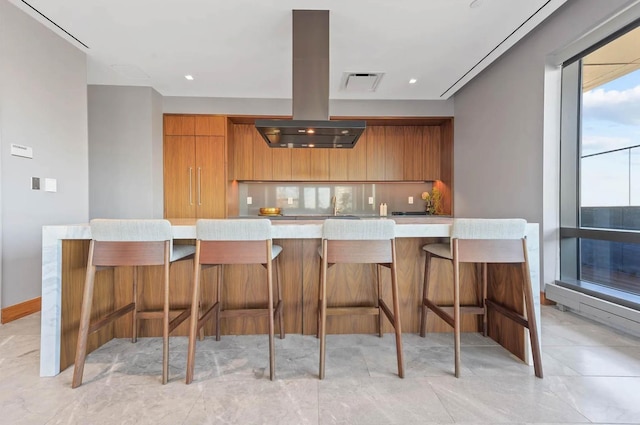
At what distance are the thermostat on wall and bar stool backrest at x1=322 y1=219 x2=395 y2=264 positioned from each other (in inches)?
109

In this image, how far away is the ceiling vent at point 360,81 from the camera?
3.54m

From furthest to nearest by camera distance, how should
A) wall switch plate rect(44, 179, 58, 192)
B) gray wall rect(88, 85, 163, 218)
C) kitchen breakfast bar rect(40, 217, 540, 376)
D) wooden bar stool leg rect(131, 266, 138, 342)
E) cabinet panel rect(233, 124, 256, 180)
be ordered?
cabinet panel rect(233, 124, 256, 180), gray wall rect(88, 85, 163, 218), wall switch plate rect(44, 179, 58, 192), wooden bar stool leg rect(131, 266, 138, 342), kitchen breakfast bar rect(40, 217, 540, 376)

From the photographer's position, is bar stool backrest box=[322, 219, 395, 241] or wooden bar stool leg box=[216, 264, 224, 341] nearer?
bar stool backrest box=[322, 219, 395, 241]

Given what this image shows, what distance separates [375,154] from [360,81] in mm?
1275

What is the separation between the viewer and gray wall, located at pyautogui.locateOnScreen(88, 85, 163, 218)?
3945 mm

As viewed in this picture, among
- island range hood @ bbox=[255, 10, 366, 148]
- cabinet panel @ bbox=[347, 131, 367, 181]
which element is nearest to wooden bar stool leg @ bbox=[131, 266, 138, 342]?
island range hood @ bbox=[255, 10, 366, 148]

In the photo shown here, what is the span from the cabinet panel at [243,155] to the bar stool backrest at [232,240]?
3.12 m

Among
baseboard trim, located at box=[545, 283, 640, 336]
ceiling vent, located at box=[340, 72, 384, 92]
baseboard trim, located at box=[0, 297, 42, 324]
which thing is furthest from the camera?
ceiling vent, located at box=[340, 72, 384, 92]

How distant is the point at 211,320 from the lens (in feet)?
6.95

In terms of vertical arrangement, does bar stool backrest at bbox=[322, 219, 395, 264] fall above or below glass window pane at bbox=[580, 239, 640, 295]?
above

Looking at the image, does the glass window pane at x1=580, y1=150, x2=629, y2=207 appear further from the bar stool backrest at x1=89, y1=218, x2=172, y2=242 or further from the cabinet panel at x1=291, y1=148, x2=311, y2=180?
the bar stool backrest at x1=89, y1=218, x2=172, y2=242

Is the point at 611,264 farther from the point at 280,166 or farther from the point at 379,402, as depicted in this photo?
the point at 280,166

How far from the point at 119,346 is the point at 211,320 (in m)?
0.61

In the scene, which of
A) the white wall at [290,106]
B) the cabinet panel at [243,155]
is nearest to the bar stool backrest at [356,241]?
the white wall at [290,106]
